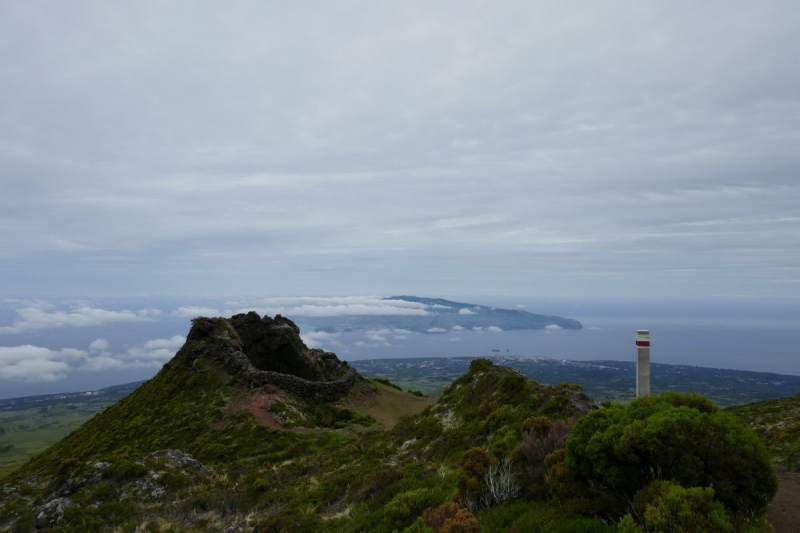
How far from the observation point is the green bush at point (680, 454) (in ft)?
24.0

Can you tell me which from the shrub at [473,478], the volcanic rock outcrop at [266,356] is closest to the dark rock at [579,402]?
the shrub at [473,478]

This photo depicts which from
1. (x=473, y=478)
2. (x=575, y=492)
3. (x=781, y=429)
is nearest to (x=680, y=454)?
(x=575, y=492)

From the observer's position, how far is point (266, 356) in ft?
139

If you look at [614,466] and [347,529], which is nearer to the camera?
[614,466]

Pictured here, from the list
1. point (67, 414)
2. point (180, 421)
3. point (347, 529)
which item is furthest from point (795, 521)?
point (67, 414)

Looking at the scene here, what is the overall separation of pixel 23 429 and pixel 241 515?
22744cm

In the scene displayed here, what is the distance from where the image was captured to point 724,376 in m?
185

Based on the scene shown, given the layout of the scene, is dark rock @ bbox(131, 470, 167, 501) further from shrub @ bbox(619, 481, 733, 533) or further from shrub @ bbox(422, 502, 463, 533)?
shrub @ bbox(619, 481, 733, 533)

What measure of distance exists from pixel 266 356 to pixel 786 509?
133ft

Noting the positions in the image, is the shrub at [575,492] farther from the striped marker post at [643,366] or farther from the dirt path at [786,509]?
the striped marker post at [643,366]

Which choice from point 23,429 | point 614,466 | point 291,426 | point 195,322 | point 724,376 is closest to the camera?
point 614,466

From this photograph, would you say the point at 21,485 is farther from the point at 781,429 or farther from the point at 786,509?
the point at 781,429

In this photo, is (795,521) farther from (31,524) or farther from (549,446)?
(31,524)

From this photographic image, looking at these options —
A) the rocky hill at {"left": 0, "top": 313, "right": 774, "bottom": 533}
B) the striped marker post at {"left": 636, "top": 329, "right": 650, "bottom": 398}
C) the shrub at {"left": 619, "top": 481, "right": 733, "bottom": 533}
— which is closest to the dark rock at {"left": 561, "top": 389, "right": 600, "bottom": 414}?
the rocky hill at {"left": 0, "top": 313, "right": 774, "bottom": 533}
